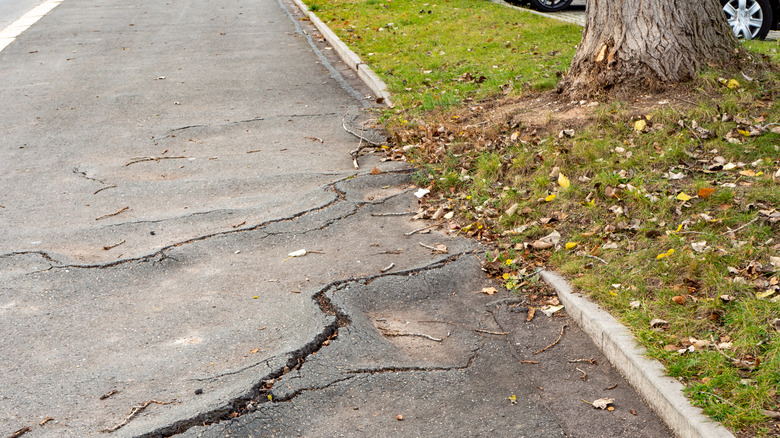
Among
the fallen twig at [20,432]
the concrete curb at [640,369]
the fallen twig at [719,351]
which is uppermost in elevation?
the fallen twig at [719,351]

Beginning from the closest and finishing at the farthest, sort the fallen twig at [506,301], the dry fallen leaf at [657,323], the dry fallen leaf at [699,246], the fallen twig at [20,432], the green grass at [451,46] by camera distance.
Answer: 1. the fallen twig at [20,432]
2. the dry fallen leaf at [657,323]
3. the dry fallen leaf at [699,246]
4. the fallen twig at [506,301]
5. the green grass at [451,46]

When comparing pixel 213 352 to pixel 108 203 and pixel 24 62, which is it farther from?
pixel 24 62

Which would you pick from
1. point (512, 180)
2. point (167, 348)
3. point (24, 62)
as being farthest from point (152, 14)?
point (167, 348)

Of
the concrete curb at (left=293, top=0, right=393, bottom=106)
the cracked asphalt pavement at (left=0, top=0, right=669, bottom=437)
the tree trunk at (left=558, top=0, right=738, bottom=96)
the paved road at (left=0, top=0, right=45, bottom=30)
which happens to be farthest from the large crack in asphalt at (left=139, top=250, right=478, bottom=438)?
the paved road at (left=0, top=0, right=45, bottom=30)

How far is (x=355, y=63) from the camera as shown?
1034 centimetres

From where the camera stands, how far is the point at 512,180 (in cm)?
551

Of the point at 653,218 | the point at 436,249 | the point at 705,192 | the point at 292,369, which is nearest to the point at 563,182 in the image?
the point at 653,218

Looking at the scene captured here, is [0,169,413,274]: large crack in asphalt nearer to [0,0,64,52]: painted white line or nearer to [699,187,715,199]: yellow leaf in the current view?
[699,187,715,199]: yellow leaf

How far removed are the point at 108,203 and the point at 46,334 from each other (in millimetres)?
2103

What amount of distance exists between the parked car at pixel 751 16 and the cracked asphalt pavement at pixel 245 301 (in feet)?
18.7

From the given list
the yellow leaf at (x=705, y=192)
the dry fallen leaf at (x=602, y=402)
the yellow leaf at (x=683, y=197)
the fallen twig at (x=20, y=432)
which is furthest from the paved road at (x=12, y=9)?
the dry fallen leaf at (x=602, y=402)

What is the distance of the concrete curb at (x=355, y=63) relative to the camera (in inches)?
345

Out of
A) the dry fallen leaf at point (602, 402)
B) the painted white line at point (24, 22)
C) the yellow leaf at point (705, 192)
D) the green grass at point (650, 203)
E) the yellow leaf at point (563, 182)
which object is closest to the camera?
the dry fallen leaf at point (602, 402)

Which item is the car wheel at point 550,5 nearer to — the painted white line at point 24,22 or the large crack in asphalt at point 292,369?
the painted white line at point 24,22
